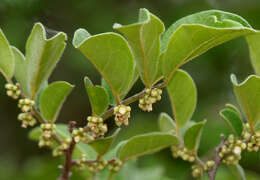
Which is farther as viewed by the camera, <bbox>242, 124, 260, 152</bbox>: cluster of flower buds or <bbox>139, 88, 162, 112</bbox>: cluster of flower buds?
<bbox>242, 124, 260, 152</bbox>: cluster of flower buds

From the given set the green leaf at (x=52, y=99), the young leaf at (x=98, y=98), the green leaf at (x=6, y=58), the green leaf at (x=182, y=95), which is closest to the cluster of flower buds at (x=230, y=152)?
the green leaf at (x=182, y=95)

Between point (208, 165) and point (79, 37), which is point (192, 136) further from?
point (79, 37)

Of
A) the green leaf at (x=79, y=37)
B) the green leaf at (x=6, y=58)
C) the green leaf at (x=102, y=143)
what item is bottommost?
the green leaf at (x=102, y=143)

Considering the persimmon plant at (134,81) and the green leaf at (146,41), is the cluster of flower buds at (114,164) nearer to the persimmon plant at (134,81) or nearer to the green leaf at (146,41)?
the persimmon plant at (134,81)

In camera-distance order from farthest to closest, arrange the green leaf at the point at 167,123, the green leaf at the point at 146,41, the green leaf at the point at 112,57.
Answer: the green leaf at the point at 167,123
the green leaf at the point at 112,57
the green leaf at the point at 146,41

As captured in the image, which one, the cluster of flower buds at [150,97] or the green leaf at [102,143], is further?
the green leaf at [102,143]

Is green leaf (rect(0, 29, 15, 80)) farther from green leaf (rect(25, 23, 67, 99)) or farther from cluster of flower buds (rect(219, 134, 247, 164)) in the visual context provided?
cluster of flower buds (rect(219, 134, 247, 164))

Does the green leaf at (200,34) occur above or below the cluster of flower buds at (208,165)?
above

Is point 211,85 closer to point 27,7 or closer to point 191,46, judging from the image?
point 27,7

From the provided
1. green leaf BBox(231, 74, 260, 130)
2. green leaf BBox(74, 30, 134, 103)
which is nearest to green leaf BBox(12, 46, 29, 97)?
green leaf BBox(74, 30, 134, 103)
